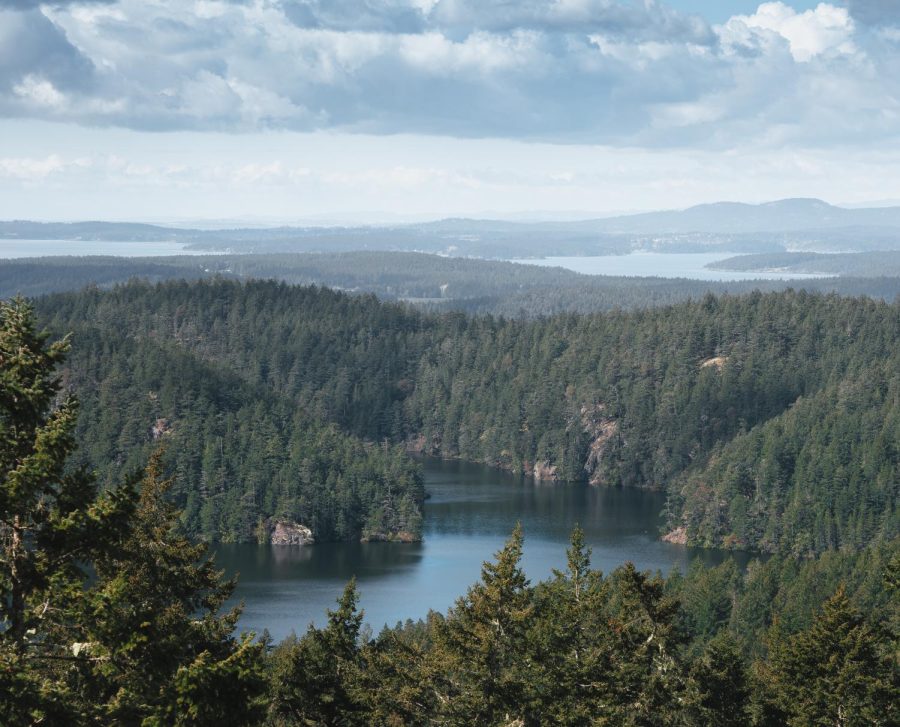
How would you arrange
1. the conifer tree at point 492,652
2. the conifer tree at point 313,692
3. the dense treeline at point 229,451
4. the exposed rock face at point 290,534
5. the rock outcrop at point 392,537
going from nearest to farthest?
1. the conifer tree at point 492,652
2. the conifer tree at point 313,692
3. the exposed rock face at point 290,534
4. the rock outcrop at point 392,537
5. the dense treeline at point 229,451

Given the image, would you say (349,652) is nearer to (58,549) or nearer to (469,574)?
(58,549)

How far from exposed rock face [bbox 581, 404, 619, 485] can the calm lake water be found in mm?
11740

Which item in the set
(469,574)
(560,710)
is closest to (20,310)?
(560,710)

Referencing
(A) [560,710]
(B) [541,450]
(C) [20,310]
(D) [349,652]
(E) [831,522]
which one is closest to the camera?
(C) [20,310]

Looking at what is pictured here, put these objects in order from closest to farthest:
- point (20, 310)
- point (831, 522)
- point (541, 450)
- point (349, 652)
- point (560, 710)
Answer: point (20, 310)
point (560, 710)
point (349, 652)
point (831, 522)
point (541, 450)

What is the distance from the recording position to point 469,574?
372ft

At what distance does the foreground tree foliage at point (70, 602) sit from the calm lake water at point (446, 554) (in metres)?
67.0

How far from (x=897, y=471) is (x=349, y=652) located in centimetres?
11341

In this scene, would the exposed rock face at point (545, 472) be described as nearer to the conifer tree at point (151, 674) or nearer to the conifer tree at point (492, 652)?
the conifer tree at point (492, 652)

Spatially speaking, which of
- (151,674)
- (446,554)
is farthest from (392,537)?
(151,674)

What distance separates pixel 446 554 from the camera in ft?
406

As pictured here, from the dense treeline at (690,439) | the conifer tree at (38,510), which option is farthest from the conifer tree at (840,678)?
the dense treeline at (690,439)

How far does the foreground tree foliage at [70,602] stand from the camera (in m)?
19.4

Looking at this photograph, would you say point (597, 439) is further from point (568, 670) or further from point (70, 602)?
point (70, 602)
